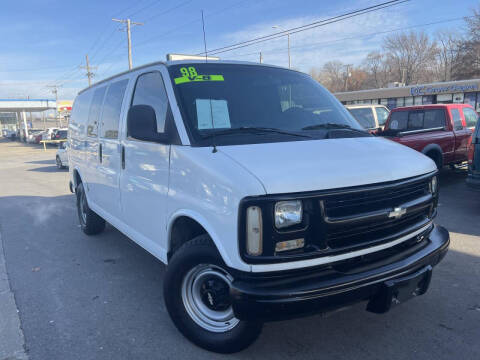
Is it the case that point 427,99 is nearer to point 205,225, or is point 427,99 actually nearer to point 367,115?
point 367,115

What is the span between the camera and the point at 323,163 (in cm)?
254

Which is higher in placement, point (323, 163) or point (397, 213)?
point (323, 163)

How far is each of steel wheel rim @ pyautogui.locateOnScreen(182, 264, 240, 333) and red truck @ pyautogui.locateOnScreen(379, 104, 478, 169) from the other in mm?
6981

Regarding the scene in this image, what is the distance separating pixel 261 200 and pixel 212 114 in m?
1.08

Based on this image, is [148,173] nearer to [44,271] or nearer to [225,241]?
[225,241]

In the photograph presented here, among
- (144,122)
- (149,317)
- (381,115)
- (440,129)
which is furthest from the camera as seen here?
(381,115)

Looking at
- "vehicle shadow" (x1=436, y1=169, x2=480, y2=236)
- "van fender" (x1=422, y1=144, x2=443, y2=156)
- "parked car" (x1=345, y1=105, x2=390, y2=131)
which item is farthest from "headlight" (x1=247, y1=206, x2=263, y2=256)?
"parked car" (x1=345, y1=105, x2=390, y2=131)

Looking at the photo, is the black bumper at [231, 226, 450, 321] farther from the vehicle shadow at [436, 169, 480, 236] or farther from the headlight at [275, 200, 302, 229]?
the vehicle shadow at [436, 169, 480, 236]

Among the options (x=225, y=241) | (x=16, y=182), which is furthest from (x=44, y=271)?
(x=16, y=182)

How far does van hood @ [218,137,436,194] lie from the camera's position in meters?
2.34

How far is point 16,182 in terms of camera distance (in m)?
12.6

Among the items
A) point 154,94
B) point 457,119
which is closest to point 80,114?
point 154,94

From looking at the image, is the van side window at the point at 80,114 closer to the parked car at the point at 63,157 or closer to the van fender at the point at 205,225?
the van fender at the point at 205,225

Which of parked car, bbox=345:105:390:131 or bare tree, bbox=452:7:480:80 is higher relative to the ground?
bare tree, bbox=452:7:480:80
